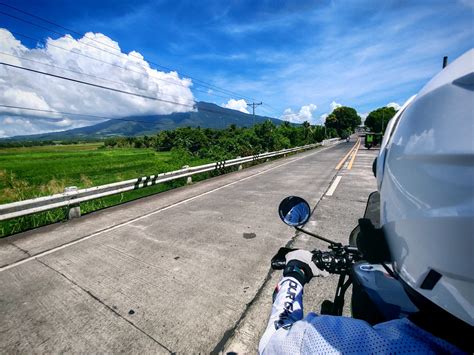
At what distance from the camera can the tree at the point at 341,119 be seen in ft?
291

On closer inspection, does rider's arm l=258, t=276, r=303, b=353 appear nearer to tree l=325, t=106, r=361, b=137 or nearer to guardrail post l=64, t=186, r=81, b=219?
guardrail post l=64, t=186, r=81, b=219

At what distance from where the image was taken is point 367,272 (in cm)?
139

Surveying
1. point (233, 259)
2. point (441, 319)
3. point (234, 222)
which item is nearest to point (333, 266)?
point (441, 319)

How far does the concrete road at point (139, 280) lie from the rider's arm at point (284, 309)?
3.93 feet

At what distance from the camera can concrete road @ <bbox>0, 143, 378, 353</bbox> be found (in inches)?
92.7

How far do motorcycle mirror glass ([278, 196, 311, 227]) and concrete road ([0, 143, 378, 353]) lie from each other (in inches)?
49.2

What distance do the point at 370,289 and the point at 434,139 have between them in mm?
785

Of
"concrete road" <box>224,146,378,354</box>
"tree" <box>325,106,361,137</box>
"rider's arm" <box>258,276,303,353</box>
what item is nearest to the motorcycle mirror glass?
"rider's arm" <box>258,276,303,353</box>

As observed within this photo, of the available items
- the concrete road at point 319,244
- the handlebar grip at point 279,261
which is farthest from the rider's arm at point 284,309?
the concrete road at point 319,244

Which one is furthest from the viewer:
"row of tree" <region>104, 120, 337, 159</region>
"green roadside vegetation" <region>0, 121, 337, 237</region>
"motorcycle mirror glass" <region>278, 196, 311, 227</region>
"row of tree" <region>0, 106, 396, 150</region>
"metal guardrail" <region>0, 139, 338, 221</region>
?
"row of tree" <region>0, 106, 396, 150</region>

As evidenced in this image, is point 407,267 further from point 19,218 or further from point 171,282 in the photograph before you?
point 19,218

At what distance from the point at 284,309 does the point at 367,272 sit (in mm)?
506

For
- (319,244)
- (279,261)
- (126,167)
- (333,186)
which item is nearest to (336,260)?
(279,261)

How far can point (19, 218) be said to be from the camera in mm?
5605
